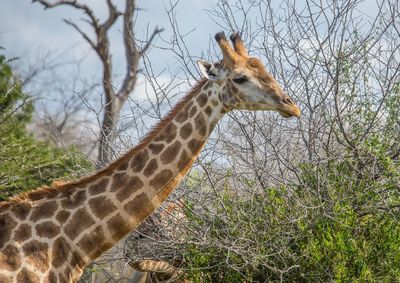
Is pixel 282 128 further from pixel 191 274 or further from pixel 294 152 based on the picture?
pixel 191 274

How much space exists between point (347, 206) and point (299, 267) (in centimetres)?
64

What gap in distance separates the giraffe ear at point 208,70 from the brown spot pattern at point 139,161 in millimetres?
668

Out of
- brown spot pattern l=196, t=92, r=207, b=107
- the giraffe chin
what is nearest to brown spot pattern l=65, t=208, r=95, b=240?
brown spot pattern l=196, t=92, r=207, b=107

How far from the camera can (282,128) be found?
7055 mm

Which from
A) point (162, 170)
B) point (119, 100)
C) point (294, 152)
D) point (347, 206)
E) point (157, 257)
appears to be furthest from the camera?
point (119, 100)

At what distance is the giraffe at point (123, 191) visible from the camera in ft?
17.6

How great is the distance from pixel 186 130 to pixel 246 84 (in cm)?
51

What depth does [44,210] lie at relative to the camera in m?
5.48

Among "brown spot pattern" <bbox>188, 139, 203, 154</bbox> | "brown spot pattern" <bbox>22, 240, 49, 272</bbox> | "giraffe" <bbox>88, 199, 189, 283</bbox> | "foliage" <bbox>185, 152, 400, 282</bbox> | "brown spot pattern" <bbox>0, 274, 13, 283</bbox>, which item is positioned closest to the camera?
"brown spot pattern" <bbox>0, 274, 13, 283</bbox>

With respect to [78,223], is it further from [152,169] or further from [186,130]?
[186,130]

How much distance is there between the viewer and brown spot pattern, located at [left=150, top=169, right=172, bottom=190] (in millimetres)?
5520

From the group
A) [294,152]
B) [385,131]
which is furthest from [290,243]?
[385,131]

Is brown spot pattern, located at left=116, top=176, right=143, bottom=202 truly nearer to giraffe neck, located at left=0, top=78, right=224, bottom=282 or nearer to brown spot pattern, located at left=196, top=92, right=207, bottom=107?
giraffe neck, located at left=0, top=78, right=224, bottom=282

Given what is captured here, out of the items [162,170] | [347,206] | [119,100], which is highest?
[119,100]
